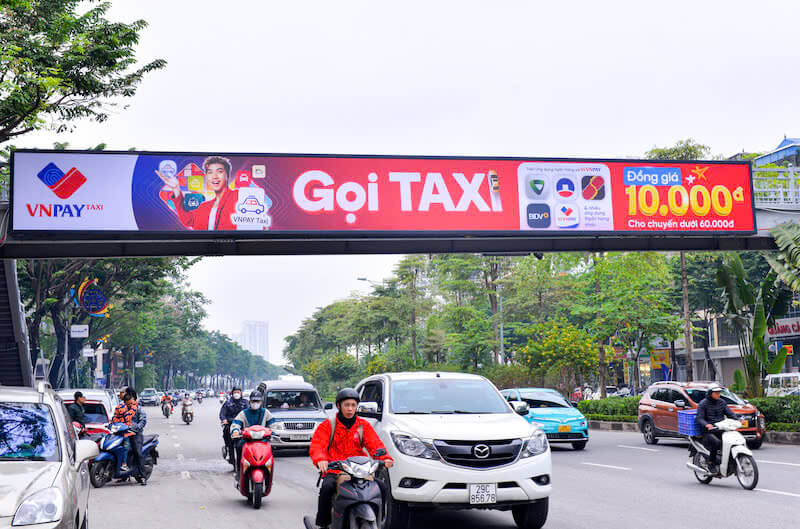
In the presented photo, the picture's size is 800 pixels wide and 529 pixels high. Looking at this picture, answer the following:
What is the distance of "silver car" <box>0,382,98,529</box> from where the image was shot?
597cm

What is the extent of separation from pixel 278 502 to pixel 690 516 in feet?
18.3

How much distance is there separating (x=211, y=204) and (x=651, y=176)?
11332 millimetres

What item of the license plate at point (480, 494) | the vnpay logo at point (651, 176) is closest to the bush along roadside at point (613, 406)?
the vnpay logo at point (651, 176)

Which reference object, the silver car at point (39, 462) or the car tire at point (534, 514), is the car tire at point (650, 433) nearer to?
the car tire at point (534, 514)

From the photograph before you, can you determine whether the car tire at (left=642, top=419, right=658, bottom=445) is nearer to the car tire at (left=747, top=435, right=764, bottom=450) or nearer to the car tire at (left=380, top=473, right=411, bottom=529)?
the car tire at (left=747, top=435, right=764, bottom=450)

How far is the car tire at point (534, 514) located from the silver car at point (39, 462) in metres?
4.52

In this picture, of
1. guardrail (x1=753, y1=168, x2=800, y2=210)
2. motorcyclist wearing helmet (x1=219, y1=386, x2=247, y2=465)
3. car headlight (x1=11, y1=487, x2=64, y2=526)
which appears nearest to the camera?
car headlight (x1=11, y1=487, x2=64, y2=526)

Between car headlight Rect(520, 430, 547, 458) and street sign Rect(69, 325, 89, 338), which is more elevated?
street sign Rect(69, 325, 89, 338)

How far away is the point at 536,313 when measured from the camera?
51.6 metres

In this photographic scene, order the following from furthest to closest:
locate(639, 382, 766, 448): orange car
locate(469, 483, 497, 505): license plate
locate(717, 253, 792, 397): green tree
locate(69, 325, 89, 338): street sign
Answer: locate(69, 325, 89, 338): street sign
locate(717, 253, 792, 397): green tree
locate(639, 382, 766, 448): orange car
locate(469, 483, 497, 505): license plate

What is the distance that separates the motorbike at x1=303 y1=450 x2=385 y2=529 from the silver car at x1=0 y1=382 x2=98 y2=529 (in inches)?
79.1

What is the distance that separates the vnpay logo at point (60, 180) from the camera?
773 inches

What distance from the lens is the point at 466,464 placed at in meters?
8.66

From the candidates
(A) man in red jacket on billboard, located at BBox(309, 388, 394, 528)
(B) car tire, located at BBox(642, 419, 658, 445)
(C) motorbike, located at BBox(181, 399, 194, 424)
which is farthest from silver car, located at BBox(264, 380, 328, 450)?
(C) motorbike, located at BBox(181, 399, 194, 424)
